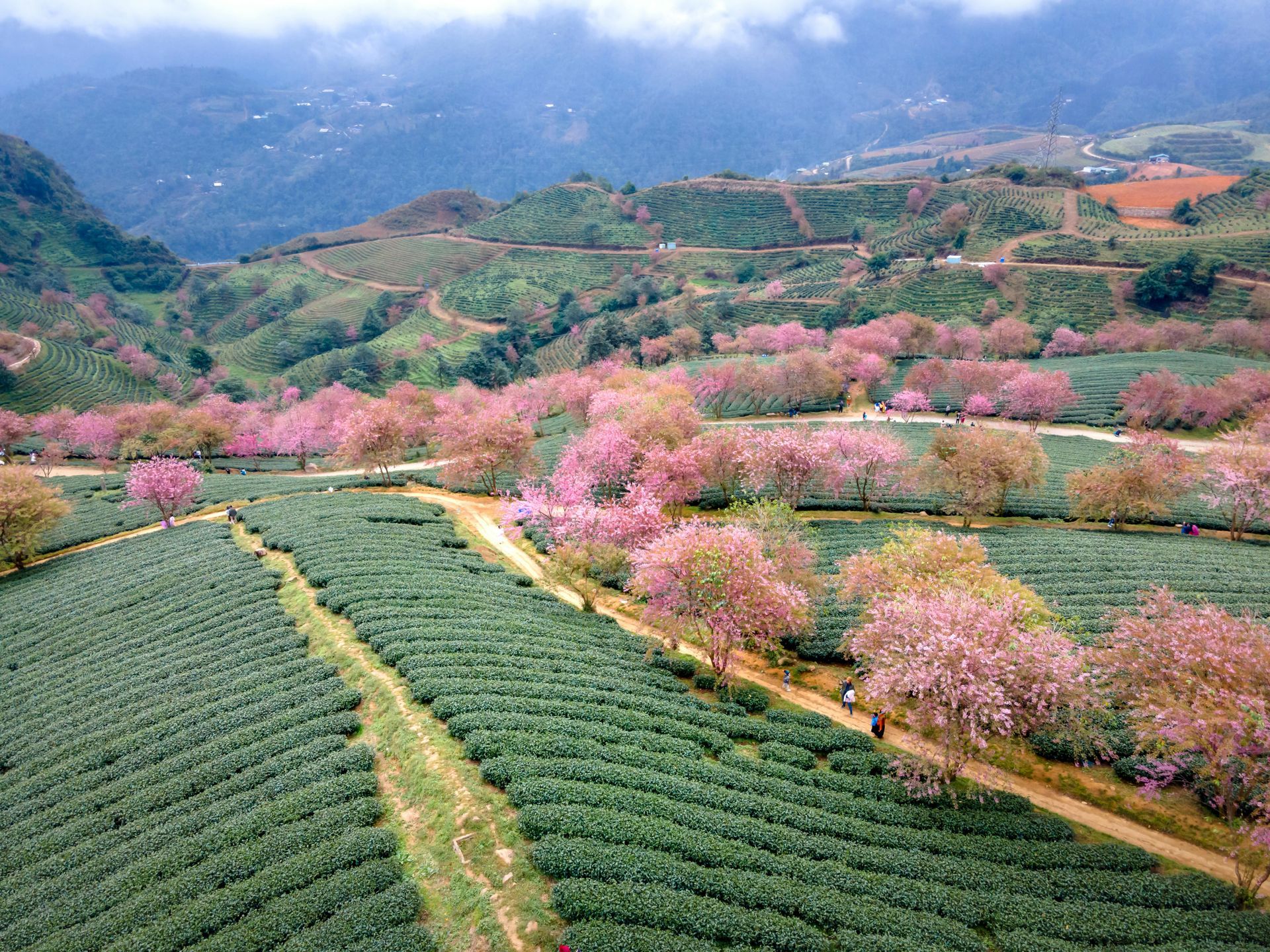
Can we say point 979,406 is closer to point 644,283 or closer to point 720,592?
point 720,592

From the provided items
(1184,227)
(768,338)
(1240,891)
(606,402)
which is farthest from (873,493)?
(1184,227)

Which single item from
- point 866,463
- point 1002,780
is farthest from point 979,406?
point 1002,780

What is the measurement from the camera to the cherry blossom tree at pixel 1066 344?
89.7 m

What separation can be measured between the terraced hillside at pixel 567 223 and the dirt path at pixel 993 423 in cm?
10376

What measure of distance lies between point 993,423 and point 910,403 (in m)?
10.3

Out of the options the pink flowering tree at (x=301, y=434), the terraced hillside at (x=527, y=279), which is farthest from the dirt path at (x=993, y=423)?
the terraced hillside at (x=527, y=279)

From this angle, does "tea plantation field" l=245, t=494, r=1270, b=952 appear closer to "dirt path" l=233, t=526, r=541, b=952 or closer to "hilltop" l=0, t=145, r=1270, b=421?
"dirt path" l=233, t=526, r=541, b=952

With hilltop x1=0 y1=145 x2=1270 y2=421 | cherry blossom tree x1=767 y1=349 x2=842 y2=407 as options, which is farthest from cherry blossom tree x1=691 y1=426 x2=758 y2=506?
hilltop x1=0 y1=145 x2=1270 y2=421

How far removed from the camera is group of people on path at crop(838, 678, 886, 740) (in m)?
24.6

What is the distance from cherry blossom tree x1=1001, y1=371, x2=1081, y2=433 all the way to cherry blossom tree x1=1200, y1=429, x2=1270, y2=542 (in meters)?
21.1

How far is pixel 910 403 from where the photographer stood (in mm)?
70688

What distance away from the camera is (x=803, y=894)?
15.8m

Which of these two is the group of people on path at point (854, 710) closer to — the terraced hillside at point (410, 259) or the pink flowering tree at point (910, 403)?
the pink flowering tree at point (910, 403)

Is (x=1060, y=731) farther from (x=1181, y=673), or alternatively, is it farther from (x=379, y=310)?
(x=379, y=310)
